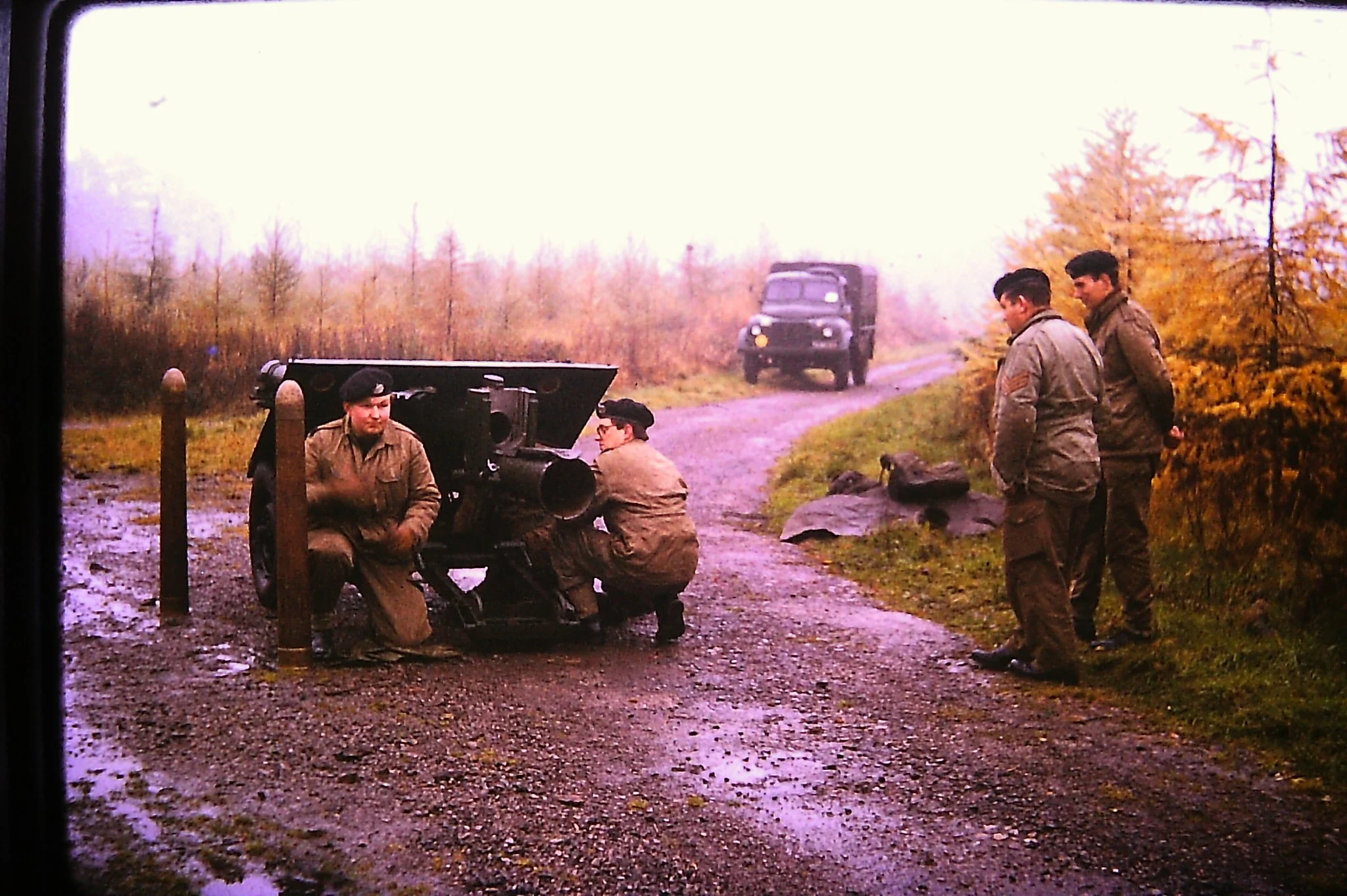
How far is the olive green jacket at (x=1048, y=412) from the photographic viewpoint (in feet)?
13.8

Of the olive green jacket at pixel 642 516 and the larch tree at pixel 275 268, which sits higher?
the larch tree at pixel 275 268

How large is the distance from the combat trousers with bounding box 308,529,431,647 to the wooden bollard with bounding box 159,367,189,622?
17.6 inches

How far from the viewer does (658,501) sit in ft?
15.5

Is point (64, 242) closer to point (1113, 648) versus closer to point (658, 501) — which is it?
point (658, 501)

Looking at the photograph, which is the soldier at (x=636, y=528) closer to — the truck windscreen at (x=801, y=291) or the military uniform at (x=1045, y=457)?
the military uniform at (x=1045, y=457)

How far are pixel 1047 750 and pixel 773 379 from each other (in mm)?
4412

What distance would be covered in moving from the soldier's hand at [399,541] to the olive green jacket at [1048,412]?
2077 millimetres

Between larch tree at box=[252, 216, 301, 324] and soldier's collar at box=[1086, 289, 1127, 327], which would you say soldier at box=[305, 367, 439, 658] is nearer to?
larch tree at box=[252, 216, 301, 324]

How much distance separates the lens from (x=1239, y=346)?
4328mm

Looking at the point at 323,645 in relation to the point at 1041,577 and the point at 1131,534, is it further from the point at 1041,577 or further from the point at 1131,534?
the point at 1131,534

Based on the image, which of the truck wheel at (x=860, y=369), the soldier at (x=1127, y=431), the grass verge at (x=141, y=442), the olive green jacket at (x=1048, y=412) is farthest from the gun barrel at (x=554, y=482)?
the truck wheel at (x=860, y=369)

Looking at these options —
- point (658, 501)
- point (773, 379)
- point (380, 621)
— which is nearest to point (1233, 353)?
point (658, 501)

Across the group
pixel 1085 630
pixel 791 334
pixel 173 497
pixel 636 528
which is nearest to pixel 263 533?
pixel 173 497

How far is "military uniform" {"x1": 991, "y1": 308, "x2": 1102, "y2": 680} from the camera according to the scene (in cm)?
422
